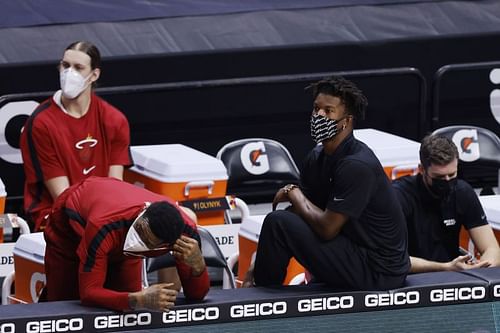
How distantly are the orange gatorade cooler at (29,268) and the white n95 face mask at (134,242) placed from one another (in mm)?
1175

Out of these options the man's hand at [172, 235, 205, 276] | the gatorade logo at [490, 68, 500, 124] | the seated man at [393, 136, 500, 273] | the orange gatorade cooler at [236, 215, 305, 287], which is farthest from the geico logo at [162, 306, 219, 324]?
the gatorade logo at [490, 68, 500, 124]

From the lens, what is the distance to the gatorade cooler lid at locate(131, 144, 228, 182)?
7.87m

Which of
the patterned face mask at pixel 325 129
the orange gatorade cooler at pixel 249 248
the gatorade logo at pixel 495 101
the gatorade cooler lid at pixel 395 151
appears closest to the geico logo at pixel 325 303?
the patterned face mask at pixel 325 129

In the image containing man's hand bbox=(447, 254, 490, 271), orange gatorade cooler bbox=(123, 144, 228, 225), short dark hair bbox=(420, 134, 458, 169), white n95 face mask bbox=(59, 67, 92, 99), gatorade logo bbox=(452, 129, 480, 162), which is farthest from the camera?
gatorade logo bbox=(452, 129, 480, 162)

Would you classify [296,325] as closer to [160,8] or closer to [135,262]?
[135,262]

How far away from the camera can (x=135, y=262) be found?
5824mm

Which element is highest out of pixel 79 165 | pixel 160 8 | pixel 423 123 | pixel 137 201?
pixel 160 8

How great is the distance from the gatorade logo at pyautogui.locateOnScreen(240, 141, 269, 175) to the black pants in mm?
2605

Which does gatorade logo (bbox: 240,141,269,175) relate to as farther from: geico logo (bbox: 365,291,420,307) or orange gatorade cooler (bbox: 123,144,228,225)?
geico logo (bbox: 365,291,420,307)

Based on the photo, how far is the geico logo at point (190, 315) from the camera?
5199 mm

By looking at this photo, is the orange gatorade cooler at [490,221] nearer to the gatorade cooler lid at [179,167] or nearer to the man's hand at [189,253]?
the gatorade cooler lid at [179,167]

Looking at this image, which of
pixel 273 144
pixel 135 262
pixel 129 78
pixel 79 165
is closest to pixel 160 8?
pixel 129 78

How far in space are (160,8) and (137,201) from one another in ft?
14.8

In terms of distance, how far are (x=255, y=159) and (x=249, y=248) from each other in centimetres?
139
